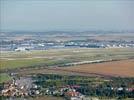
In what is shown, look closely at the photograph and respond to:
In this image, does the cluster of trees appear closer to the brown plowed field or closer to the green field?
the brown plowed field

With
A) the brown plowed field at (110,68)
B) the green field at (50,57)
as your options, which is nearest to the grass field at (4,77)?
the green field at (50,57)

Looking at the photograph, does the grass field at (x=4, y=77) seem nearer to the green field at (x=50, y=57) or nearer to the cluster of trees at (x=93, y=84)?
the cluster of trees at (x=93, y=84)

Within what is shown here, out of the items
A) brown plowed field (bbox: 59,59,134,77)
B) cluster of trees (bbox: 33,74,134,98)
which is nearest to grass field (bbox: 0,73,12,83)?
cluster of trees (bbox: 33,74,134,98)

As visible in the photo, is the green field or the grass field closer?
the grass field

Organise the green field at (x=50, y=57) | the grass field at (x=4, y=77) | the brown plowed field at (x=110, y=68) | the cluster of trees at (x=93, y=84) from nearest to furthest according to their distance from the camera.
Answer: the cluster of trees at (x=93, y=84) → the grass field at (x=4, y=77) → the brown plowed field at (x=110, y=68) → the green field at (x=50, y=57)

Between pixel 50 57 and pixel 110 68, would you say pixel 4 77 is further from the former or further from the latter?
pixel 50 57

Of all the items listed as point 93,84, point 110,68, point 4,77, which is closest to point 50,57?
point 110,68

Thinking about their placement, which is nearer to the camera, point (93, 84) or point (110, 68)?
point (93, 84)
